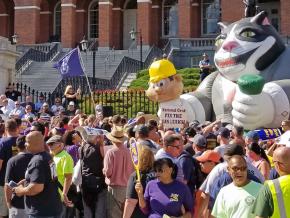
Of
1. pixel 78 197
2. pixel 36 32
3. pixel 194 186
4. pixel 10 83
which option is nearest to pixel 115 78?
pixel 10 83

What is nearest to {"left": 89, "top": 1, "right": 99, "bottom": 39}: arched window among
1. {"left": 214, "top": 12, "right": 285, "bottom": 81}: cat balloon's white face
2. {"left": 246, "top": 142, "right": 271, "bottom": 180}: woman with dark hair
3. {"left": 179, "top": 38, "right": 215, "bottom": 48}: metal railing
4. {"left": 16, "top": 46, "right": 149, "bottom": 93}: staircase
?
{"left": 16, "top": 46, "right": 149, "bottom": 93}: staircase

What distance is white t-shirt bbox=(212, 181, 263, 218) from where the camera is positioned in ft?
17.6

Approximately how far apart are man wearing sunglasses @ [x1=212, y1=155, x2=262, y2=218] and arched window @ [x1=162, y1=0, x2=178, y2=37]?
32788 mm

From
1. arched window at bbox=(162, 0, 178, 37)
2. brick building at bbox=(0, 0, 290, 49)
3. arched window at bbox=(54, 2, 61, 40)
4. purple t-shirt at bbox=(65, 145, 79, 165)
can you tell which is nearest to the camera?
purple t-shirt at bbox=(65, 145, 79, 165)

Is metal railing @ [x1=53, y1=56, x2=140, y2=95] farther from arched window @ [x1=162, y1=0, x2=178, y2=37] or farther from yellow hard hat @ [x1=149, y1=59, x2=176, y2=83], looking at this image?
yellow hard hat @ [x1=149, y1=59, x2=176, y2=83]

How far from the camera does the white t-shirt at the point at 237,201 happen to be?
535 centimetres

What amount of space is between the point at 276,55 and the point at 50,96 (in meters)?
12.1

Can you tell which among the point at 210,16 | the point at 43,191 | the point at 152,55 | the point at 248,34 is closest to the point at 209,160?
the point at 43,191

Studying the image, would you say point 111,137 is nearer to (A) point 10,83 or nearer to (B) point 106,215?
(B) point 106,215

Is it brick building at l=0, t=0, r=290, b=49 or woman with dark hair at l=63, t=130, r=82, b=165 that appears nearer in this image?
woman with dark hair at l=63, t=130, r=82, b=165

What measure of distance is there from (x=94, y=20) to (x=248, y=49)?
28108mm

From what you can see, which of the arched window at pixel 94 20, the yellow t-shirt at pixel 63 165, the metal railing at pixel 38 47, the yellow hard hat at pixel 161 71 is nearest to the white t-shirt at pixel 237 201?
the yellow t-shirt at pixel 63 165

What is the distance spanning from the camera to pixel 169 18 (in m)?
38.5

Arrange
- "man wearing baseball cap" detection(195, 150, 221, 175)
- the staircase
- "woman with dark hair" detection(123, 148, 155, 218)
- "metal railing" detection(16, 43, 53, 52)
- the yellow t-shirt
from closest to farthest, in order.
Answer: "woman with dark hair" detection(123, 148, 155, 218) < "man wearing baseball cap" detection(195, 150, 221, 175) < the yellow t-shirt < the staircase < "metal railing" detection(16, 43, 53, 52)
